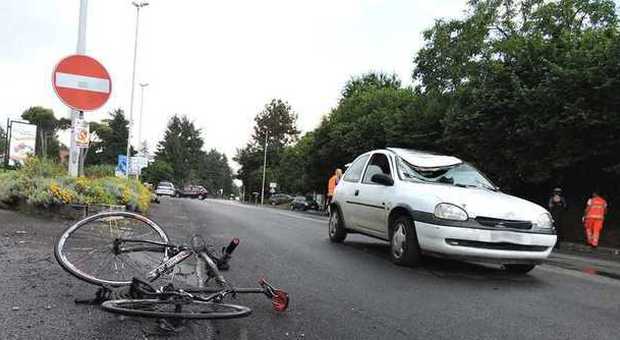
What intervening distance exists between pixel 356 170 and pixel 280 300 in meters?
5.51

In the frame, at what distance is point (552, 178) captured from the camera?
68.4 feet

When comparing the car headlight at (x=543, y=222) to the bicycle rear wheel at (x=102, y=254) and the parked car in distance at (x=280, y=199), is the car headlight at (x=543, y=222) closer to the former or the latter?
the bicycle rear wheel at (x=102, y=254)

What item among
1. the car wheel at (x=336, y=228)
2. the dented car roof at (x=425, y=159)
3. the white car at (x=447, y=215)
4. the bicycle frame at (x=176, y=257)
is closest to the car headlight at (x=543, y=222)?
the white car at (x=447, y=215)

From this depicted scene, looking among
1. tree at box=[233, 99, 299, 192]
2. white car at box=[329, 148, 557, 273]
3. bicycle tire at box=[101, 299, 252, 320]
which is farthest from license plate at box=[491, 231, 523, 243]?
tree at box=[233, 99, 299, 192]

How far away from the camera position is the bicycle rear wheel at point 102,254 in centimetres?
438

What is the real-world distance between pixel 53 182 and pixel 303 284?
17.9 ft

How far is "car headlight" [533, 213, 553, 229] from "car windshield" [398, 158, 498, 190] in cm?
118

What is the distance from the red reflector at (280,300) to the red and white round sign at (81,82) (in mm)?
5694

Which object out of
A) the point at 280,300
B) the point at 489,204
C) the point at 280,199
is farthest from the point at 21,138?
the point at 280,300

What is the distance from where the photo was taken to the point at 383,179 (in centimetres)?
821

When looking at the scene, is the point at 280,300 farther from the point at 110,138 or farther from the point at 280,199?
the point at 110,138

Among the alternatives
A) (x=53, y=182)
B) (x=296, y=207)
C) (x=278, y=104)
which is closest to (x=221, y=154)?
(x=278, y=104)

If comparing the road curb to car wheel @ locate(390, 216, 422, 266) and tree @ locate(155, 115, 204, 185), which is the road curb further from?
tree @ locate(155, 115, 204, 185)

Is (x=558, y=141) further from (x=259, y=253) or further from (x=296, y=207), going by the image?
(x=296, y=207)
